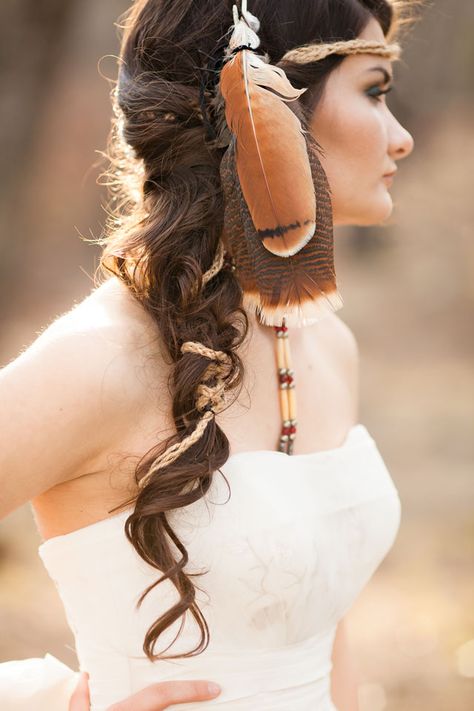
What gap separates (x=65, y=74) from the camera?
899 centimetres

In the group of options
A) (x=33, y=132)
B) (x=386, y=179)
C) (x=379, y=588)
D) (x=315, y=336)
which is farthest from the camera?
(x=33, y=132)

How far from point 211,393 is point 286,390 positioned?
29 cm

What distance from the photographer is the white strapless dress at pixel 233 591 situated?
1404mm

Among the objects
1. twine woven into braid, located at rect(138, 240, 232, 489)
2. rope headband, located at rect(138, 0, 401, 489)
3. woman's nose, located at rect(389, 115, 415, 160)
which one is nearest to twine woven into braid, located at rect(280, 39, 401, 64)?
rope headband, located at rect(138, 0, 401, 489)

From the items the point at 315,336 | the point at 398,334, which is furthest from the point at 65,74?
the point at 315,336

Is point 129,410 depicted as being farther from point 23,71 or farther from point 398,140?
point 23,71

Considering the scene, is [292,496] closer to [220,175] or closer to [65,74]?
[220,175]

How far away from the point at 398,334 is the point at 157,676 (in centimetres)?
766

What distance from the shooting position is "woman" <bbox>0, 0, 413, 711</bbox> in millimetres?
1344

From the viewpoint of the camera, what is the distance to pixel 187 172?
5.17 feet

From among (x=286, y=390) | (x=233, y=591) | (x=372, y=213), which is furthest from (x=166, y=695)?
(x=372, y=213)

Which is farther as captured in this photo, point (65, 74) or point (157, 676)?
point (65, 74)

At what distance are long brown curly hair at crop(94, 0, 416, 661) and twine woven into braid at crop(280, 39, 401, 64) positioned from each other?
0.02 m

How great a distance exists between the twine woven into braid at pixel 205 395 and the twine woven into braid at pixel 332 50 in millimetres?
424
